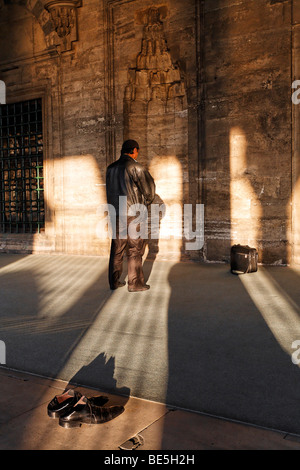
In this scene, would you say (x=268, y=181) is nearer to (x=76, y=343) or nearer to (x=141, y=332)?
(x=141, y=332)

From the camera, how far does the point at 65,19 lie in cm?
1056

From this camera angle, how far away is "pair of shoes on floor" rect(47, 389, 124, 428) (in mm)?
2301

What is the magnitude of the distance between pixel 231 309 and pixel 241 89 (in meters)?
5.01

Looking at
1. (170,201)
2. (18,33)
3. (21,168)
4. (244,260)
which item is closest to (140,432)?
(244,260)

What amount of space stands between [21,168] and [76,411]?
10.7 metres

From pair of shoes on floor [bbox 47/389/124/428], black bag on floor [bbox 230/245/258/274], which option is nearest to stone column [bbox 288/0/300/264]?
black bag on floor [bbox 230/245/258/274]

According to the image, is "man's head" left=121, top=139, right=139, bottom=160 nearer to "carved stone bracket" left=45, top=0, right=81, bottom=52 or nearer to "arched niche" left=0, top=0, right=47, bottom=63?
"carved stone bracket" left=45, top=0, right=81, bottom=52

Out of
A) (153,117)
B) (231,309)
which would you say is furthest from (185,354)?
(153,117)

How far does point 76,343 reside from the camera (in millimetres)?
3893

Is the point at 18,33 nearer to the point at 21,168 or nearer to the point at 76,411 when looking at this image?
the point at 21,168

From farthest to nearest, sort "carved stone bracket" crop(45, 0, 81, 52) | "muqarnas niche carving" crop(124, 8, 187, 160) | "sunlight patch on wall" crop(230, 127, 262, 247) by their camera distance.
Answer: "carved stone bracket" crop(45, 0, 81, 52)
"muqarnas niche carving" crop(124, 8, 187, 160)
"sunlight patch on wall" crop(230, 127, 262, 247)

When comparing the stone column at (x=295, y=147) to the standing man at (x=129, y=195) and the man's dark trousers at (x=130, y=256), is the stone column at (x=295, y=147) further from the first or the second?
the man's dark trousers at (x=130, y=256)

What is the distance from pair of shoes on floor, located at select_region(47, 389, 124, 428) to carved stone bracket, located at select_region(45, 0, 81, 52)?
32.3ft

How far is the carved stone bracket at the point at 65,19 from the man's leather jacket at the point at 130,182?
5.84 meters
